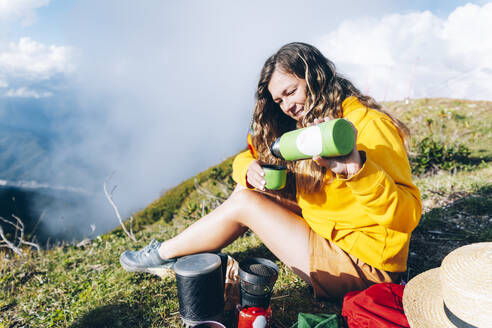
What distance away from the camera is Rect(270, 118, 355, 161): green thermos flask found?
1.56m

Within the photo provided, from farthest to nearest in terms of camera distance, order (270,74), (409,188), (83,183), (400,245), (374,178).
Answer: (83,183)
(270,74)
(400,245)
(409,188)
(374,178)

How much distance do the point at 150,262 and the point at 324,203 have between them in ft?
6.65

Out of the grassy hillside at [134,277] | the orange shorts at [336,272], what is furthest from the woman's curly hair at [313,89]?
the grassy hillside at [134,277]

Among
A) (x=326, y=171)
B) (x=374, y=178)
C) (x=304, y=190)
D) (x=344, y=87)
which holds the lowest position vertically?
(x=304, y=190)

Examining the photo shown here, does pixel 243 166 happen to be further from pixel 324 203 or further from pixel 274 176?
pixel 324 203

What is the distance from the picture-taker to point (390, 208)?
69.8 inches

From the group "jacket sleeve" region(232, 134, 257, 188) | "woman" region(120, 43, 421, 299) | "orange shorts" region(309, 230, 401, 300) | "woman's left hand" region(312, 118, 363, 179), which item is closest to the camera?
"woman's left hand" region(312, 118, 363, 179)

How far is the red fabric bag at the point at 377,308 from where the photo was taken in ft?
6.00

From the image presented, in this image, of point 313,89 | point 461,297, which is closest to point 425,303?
point 461,297

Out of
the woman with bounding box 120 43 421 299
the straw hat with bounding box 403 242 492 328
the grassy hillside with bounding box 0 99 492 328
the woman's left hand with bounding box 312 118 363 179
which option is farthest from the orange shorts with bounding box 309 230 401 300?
the woman's left hand with bounding box 312 118 363 179

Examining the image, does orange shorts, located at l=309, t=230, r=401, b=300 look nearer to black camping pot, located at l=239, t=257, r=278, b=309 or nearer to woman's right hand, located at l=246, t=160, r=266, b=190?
black camping pot, located at l=239, t=257, r=278, b=309

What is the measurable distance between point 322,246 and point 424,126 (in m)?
13.2

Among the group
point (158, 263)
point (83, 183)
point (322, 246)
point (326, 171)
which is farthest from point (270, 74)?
point (83, 183)

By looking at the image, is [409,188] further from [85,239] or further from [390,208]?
[85,239]
